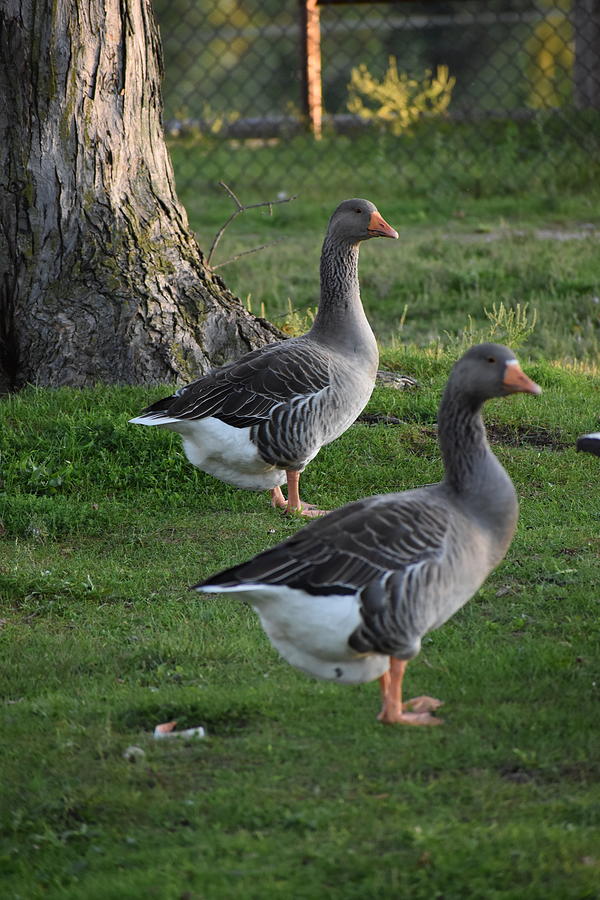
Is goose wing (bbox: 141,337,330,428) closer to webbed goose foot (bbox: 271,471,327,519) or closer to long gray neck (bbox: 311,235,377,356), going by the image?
long gray neck (bbox: 311,235,377,356)

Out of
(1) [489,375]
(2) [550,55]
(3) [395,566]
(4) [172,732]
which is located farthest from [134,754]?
(2) [550,55]

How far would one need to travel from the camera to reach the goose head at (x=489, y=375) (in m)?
4.05

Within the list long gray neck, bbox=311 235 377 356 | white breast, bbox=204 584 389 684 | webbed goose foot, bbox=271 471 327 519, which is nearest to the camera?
white breast, bbox=204 584 389 684

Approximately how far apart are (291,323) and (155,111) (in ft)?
5.99

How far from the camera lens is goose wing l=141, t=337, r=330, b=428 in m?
5.99

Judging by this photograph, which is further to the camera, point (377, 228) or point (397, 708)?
point (377, 228)

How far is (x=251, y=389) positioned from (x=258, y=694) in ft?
7.44

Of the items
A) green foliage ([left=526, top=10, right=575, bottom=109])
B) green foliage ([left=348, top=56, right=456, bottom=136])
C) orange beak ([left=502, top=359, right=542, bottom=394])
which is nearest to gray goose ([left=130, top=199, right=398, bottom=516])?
orange beak ([left=502, top=359, right=542, bottom=394])

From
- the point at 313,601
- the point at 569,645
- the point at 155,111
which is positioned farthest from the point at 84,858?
the point at 155,111

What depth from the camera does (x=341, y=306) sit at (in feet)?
21.4

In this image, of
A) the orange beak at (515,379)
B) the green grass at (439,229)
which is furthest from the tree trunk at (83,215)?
the orange beak at (515,379)

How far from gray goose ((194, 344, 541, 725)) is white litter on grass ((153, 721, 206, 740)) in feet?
1.21

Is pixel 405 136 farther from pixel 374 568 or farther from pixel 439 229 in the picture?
pixel 374 568

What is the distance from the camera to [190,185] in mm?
14484
